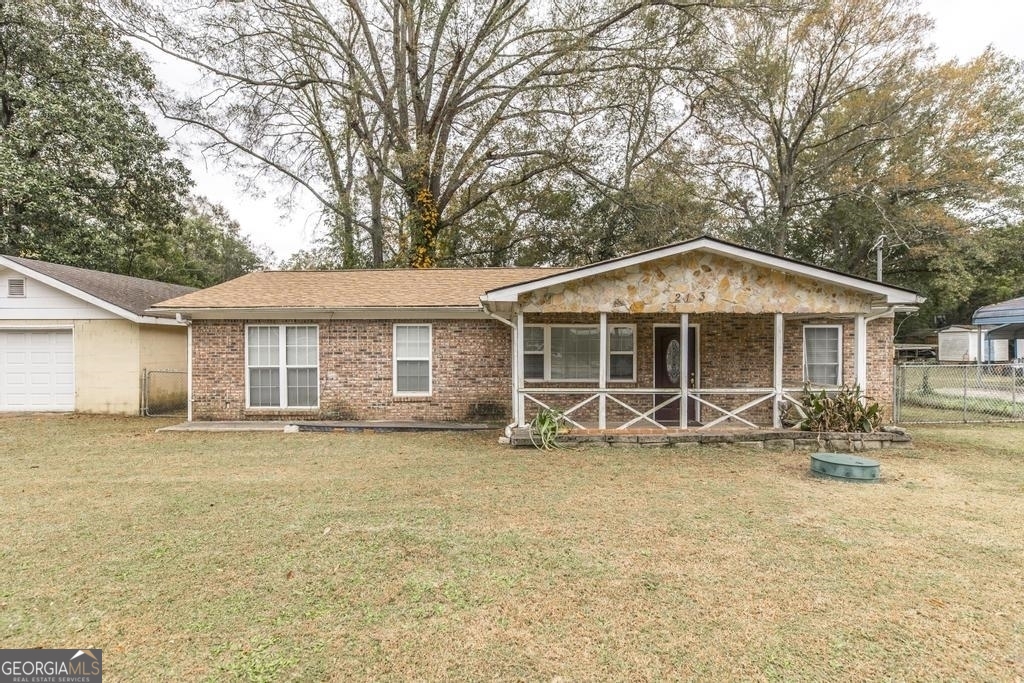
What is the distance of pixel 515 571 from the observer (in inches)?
158

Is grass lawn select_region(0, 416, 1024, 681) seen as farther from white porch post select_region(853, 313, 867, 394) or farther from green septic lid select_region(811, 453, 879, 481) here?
white porch post select_region(853, 313, 867, 394)

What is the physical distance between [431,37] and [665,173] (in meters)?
11.3

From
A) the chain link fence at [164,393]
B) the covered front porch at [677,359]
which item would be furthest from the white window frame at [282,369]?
the covered front porch at [677,359]

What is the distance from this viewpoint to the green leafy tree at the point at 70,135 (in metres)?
17.2

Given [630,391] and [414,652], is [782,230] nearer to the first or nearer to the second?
[630,391]

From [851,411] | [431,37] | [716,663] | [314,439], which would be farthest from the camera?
[431,37]

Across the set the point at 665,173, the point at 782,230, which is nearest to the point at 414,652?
the point at 665,173

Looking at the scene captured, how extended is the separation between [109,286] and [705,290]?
15204mm

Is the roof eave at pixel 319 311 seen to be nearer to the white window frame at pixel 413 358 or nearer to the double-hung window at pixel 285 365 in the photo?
the white window frame at pixel 413 358

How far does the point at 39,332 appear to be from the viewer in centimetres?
1255

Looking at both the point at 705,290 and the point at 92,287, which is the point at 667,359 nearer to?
the point at 705,290

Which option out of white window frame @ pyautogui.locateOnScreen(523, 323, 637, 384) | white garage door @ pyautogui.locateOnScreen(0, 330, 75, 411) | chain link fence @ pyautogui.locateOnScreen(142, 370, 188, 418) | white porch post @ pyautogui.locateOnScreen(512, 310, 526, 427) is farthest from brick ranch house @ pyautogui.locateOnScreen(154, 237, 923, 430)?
white garage door @ pyautogui.locateOnScreen(0, 330, 75, 411)

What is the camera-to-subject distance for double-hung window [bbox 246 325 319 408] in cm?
1136

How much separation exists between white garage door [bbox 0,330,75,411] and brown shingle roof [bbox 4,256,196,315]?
4.30 feet
